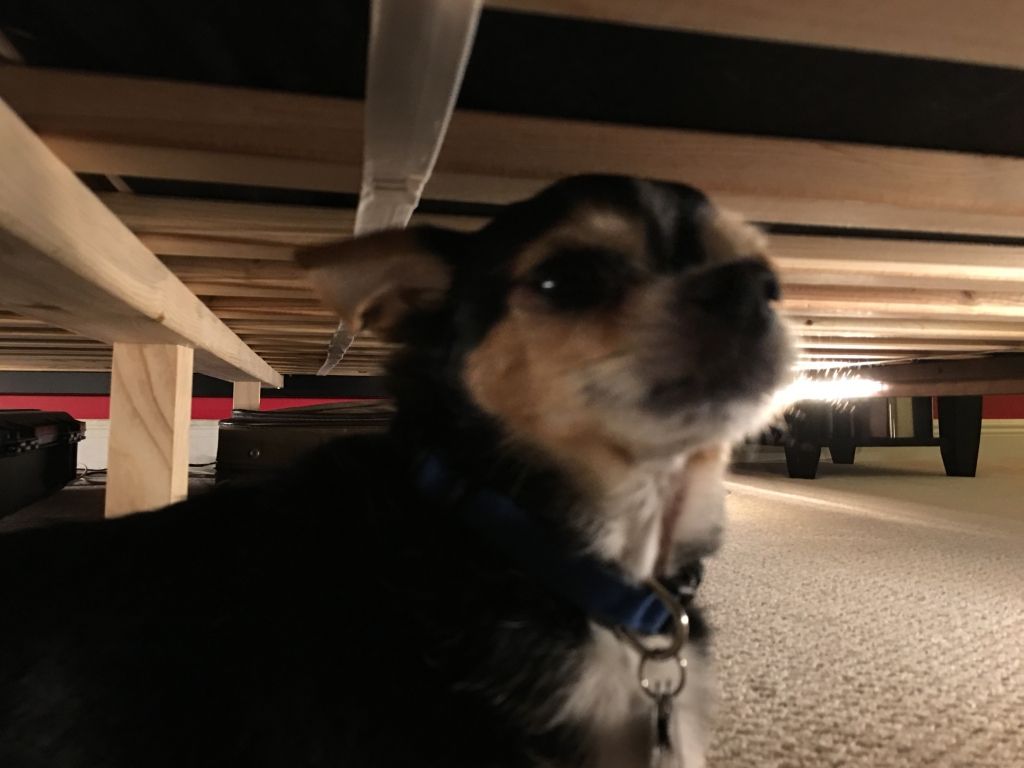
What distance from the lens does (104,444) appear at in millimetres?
3664

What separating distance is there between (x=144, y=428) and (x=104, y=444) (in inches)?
104

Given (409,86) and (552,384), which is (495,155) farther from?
(552,384)

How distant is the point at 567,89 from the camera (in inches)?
33.9

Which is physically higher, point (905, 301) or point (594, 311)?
point (905, 301)

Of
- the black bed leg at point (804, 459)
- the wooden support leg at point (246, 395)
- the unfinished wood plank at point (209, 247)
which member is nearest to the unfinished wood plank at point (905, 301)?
the unfinished wood plank at point (209, 247)

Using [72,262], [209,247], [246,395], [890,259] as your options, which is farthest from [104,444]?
[890,259]

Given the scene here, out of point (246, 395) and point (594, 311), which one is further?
point (246, 395)

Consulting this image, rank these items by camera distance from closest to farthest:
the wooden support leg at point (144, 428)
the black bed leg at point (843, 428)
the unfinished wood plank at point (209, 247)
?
the unfinished wood plank at point (209, 247) < the wooden support leg at point (144, 428) < the black bed leg at point (843, 428)

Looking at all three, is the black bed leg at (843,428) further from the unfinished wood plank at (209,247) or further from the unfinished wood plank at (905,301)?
the unfinished wood plank at (209,247)

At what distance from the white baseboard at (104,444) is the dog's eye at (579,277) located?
3.03 meters

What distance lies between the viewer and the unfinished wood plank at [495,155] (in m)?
0.79

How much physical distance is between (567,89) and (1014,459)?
4.86 metres

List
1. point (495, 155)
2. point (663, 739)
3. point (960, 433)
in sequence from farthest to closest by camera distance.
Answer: point (960, 433) < point (495, 155) < point (663, 739)

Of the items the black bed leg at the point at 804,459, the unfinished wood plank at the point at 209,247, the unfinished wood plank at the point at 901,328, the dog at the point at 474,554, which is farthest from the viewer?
the black bed leg at the point at 804,459
